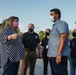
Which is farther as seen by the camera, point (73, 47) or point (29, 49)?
point (29, 49)

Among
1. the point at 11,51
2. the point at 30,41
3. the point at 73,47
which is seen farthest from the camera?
the point at 30,41

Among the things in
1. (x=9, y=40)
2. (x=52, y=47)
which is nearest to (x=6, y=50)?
(x=9, y=40)

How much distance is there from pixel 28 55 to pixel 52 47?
3.47 metres

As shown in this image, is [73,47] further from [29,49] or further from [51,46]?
[51,46]

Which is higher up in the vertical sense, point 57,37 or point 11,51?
point 57,37

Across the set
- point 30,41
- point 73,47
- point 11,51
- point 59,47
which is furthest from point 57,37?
point 30,41

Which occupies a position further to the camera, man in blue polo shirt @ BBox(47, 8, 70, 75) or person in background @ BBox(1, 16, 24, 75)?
person in background @ BBox(1, 16, 24, 75)

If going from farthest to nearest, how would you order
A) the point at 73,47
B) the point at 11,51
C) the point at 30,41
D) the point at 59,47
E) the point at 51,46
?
1. the point at 30,41
2. the point at 73,47
3. the point at 11,51
4. the point at 51,46
5. the point at 59,47

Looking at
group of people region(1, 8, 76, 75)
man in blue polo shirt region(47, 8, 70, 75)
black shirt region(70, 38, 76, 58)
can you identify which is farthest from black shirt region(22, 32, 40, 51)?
man in blue polo shirt region(47, 8, 70, 75)

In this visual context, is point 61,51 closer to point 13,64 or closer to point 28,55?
point 13,64

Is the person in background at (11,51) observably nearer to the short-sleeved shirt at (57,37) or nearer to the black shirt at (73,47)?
the short-sleeved shirt at (57,37)

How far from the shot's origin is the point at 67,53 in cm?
552

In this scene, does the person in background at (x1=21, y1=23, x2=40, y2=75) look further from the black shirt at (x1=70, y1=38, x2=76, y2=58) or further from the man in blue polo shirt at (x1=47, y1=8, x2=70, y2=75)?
the man in blue polo shirt at (x1=47, y1=8, x2=70, y2=75)

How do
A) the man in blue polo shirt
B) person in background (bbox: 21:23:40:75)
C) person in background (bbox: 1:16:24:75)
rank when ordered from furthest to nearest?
person in background (bbox: 21:23:40:75)
person in background (bbox: 1:16:24:75)
the man in blue polo shirt
